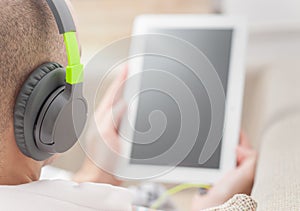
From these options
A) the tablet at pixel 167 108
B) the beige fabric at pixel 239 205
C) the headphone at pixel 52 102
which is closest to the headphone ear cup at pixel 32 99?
the headphone at pixel 52 102

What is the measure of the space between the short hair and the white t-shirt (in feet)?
0.22

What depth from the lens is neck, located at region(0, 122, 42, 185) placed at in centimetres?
64

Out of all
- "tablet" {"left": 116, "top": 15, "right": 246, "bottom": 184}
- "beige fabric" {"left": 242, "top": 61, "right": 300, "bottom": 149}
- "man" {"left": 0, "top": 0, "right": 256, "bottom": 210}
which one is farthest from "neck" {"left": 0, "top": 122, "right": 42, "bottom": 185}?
"beige fabric" {"left": 242, "top": 61, "right": 300, "bottom": 149}

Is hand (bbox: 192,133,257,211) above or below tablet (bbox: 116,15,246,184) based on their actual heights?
below

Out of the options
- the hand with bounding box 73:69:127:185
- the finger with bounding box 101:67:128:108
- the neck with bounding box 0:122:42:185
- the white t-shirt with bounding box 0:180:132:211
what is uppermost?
the finger with bounding box 101:67:128:108

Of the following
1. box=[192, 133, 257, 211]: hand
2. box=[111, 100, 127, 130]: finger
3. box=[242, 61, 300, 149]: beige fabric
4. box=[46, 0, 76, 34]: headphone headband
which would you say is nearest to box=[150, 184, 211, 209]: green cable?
box=[192, 133, 257, 211]: hand

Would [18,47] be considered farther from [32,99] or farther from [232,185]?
[232,185]

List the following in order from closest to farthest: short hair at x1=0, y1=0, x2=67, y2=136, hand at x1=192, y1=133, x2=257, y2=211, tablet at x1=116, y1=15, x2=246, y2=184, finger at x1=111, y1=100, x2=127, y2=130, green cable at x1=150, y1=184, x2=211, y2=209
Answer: short hair at x1=0, y1=0, x2=67, y2=136
tablet at x1=116, y1=15, x2=246, y2=184
finger at x1=111, y1=100, x2=127, y2=130
hand at x1=192, y1=133, x2=257, y2=211
green cable at x1=150, y1=184, x2=211, y2=209

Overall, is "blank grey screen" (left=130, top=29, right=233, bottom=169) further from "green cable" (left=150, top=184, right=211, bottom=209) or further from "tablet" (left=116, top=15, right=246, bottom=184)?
"green cable" (left=150, top=184, right=211, bottom=209)

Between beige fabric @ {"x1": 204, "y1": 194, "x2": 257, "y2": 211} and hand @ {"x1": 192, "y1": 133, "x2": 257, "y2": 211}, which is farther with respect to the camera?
hand @ {"x1": 192, "y1": 133, "x2": 257, "y2": 211}

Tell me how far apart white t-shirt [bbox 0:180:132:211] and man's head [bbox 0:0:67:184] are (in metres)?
0.04

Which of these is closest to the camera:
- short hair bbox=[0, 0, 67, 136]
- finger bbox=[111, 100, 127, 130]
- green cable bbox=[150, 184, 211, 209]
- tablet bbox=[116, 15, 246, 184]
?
short hair bbox=[0, 0, 67, 136]

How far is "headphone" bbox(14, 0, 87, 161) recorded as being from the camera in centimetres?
61

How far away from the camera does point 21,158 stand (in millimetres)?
657
